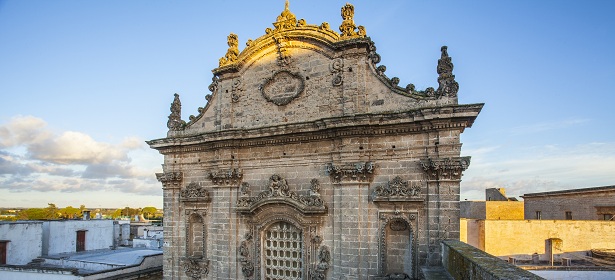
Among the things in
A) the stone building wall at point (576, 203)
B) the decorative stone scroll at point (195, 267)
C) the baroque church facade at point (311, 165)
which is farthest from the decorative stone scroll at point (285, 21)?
the stone building wall at point (576, 203)

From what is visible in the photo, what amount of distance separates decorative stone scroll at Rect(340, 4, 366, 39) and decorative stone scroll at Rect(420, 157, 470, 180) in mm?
4531

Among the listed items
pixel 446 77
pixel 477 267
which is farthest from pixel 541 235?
pixel 477 267

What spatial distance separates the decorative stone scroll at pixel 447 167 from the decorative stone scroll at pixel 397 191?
2.06 feet

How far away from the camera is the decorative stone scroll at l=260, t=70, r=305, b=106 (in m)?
13.3

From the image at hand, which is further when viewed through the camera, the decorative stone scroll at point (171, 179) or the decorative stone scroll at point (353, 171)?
the decorative stone scroll at point (171, 179)

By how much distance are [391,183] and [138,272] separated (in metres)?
11.7

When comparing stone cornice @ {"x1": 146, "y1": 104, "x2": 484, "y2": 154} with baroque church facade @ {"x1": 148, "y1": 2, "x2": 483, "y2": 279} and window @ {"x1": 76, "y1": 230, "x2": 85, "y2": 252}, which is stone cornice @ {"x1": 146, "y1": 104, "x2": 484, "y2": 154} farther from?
window @ {"x1": 76, "y1": 230, "x2": 85, "y2": 252}

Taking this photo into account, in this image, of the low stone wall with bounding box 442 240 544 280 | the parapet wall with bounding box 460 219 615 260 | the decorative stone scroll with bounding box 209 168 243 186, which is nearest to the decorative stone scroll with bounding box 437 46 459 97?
the low stone wall with bounding box 442 240 544 280

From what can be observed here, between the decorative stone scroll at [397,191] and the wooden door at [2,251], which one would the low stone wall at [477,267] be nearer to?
the decorative stone scroll at [397,191]

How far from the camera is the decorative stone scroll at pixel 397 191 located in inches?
432

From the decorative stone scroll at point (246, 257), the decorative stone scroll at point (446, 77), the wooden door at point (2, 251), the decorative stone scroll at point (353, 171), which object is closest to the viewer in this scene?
the decorative stone scroll at point (446, 77)

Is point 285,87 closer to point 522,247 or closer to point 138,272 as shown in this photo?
point 138,272

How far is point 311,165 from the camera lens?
12.6 m

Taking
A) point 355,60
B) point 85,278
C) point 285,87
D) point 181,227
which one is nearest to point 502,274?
point 355,60
